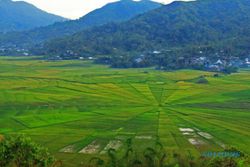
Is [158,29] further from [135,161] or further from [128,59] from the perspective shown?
[135,161]

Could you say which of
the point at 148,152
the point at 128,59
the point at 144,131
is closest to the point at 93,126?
the point at 144,131

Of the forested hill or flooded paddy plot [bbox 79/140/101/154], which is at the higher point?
the forested hill

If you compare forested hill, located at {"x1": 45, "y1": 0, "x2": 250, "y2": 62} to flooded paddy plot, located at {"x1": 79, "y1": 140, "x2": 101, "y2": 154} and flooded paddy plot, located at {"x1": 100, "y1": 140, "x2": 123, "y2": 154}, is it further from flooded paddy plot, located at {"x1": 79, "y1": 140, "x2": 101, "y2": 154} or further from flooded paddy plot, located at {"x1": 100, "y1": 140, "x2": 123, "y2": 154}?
flooded paddy plot, located at {"x1": 79, "y1": 140, "x2": 101, "y2": 154}

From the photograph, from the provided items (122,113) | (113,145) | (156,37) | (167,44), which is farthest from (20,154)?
(156,37)

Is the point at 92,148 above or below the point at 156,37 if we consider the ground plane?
below

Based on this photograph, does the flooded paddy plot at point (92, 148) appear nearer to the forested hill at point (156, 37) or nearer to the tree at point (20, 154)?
the tree at point (20, 154)

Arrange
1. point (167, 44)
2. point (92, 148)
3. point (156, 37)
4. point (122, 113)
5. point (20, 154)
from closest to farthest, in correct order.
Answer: point (20, 154), point (92, 148), point (122, 113), point (167, 44), point (156, 37)

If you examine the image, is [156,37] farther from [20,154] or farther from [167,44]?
[20,154]

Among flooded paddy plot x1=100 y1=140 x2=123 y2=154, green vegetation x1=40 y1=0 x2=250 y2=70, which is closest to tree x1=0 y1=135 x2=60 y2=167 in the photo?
flooded paddy plot x1=100 y1=140 x2=123 y2=154
